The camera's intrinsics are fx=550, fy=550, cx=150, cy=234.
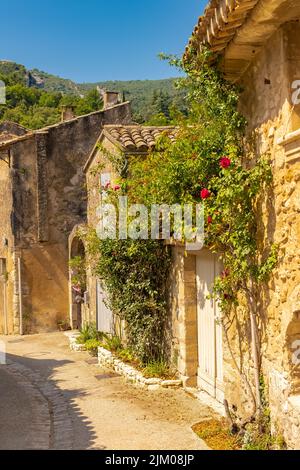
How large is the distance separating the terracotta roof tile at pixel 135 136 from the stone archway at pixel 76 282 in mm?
4801

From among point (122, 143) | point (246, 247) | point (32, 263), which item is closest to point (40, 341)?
point (32, 263)

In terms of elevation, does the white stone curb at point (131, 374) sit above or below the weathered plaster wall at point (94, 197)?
below

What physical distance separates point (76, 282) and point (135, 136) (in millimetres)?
6033

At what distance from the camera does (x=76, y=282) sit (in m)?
16.1

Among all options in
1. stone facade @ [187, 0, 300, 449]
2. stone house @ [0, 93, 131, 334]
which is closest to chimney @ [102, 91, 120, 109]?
stone house @ [0, 93, 131, 334]

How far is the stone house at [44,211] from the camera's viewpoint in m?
17.7

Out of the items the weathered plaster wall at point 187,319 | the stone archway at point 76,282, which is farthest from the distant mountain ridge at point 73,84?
the weathered plaster wall at point 187,319

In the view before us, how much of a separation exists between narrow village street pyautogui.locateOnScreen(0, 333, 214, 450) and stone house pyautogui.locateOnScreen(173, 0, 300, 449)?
45.1 inches

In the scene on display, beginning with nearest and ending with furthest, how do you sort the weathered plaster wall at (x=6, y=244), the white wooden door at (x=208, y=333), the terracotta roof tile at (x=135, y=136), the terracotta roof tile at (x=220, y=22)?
1. the terracotta roof tile at (x=220, y=22)
2. the white wooden door at (x=208, y=333)
3. the terracotta roof tile at (x=135, y=136)
4. the weathered plaster wall at (x=6, y=244)

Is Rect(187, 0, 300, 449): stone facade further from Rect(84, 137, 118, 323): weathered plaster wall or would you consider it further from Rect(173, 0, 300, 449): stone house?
Rect(84, 137, 118, 323): weathered plaster wall

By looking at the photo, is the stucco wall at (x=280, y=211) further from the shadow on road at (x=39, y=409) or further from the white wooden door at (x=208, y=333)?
the shadow on road at (x=39, y=409)

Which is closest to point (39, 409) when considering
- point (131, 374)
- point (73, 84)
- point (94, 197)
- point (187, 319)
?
point (131, 374)

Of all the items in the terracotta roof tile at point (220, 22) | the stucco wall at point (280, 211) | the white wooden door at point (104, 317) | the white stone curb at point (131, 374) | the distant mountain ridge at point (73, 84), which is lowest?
the white stone curb at point (131, 374)

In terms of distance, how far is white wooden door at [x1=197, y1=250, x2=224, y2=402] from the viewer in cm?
788
